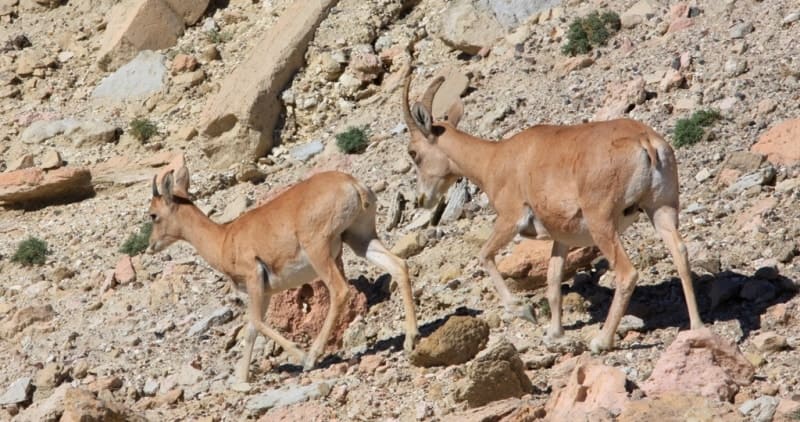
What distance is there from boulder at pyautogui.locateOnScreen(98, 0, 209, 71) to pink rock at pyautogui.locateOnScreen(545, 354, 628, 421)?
14.8 m

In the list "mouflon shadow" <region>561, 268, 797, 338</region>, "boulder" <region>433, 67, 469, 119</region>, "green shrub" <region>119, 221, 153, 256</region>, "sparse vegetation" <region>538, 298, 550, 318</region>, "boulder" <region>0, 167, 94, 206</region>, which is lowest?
"boulder" <region>0, 167, 94, 206</region>

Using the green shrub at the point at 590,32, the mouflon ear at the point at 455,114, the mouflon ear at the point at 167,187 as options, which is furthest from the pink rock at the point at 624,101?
the mouflon ear at the point at 167,187

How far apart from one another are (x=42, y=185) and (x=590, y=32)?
840 cm

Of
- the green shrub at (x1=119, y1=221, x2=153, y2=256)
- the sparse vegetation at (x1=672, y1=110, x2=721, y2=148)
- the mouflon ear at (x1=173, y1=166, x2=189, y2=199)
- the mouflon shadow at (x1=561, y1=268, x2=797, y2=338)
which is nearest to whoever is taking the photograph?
the mouflon shadow at (x1=561, y1=268, x2=797, y2=338)

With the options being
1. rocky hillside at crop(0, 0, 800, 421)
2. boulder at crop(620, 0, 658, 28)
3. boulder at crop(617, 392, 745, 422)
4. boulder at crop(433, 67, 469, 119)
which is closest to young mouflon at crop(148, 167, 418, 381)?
rocky hillside at crop(0, 0, 800, 421)

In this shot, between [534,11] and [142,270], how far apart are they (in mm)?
7449

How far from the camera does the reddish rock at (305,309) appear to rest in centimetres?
1619

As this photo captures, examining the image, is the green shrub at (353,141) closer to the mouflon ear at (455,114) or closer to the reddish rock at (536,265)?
the mouflon ear at (455,114)

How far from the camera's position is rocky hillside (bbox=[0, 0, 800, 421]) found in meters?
13.1

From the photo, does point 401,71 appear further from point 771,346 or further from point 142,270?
point 771,346

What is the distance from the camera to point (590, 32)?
846 inches

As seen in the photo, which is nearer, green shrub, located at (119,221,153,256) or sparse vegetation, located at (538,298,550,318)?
sparse vegetation, located at (538,298,550,318)

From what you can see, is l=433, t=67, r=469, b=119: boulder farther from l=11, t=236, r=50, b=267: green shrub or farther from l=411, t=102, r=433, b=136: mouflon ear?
l=11, t=236, r=50, b=267: green shrub

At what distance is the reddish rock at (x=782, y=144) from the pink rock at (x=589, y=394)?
17.8 feet
